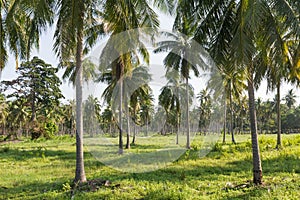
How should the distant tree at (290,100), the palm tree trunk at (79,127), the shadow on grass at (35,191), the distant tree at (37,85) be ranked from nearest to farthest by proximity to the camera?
the shadow on grass at (35,191) → the palm tree trunk at (79,127) → the distant tree at (37,85) → the distant tree at (290,100)

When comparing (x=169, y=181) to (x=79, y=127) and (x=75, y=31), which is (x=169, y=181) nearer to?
(x=79, y=127)

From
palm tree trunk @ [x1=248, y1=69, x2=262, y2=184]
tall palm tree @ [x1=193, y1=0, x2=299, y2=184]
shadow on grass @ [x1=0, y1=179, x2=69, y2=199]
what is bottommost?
shadow on grass @ [x1=0, y1=179, x2=69, y2=199]

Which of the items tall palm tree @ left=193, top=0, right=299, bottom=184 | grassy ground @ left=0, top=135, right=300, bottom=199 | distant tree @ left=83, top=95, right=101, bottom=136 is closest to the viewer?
tall palm tree @ left=193, top=0, right=299, bottom=184

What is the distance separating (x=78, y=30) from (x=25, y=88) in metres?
22.8

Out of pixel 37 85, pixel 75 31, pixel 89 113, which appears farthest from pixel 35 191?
pixel 37 85

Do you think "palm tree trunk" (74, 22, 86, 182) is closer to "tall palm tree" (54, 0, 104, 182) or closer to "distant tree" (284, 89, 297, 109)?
"tall palm tree" (54, 0, 104, 182)

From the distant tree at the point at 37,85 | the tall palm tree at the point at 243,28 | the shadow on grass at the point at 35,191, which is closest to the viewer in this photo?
the tall palm tree at the point at 243,28

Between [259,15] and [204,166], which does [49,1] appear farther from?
[204,166]

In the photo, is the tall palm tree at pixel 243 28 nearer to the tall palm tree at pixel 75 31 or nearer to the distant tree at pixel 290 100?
the tall palm tree at pixel 75 31

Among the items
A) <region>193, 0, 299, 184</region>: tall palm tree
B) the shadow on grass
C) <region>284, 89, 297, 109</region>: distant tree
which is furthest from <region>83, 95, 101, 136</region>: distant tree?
<region>284, 89, 297, 109</region>: distant tree

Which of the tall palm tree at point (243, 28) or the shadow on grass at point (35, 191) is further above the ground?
the tall palm tree at point (243, 28)

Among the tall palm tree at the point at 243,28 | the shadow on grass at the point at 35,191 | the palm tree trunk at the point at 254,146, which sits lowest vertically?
the shadow on grass at the point at 35,191

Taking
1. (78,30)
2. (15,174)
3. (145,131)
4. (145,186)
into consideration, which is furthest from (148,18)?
(145,131)

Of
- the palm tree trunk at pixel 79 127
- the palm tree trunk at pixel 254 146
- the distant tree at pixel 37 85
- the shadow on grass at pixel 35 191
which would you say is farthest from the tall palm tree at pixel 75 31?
the distant tree at pixel 37 85
